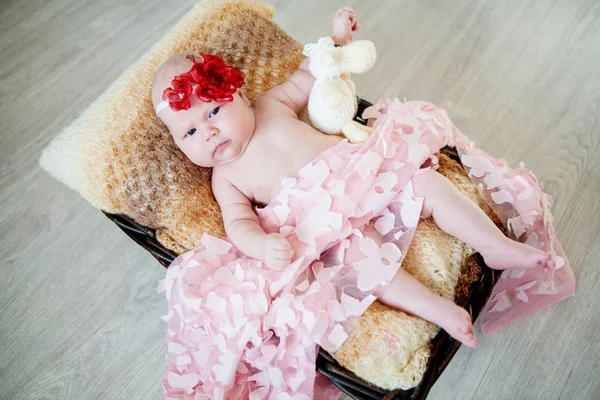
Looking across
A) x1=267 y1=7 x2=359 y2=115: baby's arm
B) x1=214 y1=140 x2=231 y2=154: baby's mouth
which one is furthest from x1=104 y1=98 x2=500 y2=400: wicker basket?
x1=267 y1=7 x2=359 y2=115: baby's arm

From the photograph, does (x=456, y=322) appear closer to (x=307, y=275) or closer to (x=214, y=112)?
(x=307, y=275)

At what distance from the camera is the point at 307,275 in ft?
3.04

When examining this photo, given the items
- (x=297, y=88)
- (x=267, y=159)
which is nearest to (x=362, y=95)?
(x=297, y=88)

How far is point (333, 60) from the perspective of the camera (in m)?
1.01

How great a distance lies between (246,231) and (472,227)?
441mm

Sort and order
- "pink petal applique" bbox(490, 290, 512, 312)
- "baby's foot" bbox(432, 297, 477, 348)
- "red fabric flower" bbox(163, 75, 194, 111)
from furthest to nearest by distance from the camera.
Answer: "pink petal applique" bbox(490, 290, 512, 312)
"red fabric flower" bbox(163, 75, 194, 111)
"baby's foot" bbox(432, 297, 477, 348)

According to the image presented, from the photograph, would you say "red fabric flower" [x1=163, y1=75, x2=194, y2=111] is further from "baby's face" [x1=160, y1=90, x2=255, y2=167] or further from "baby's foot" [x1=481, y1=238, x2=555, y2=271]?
"baby's foot" [x1=481, y1=238, x2=555, y2=271]

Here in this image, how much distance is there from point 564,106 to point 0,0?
2101 millimetres

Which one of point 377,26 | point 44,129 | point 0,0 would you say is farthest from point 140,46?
point 377,26

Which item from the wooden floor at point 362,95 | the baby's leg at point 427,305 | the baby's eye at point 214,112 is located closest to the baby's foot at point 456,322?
the baby's leg at point 427,305

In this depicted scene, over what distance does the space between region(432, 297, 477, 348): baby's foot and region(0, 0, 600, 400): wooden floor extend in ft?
1.14

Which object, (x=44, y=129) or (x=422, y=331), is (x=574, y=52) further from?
(x=44, y=129)

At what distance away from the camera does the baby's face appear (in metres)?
0.97

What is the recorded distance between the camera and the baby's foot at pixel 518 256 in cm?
88
